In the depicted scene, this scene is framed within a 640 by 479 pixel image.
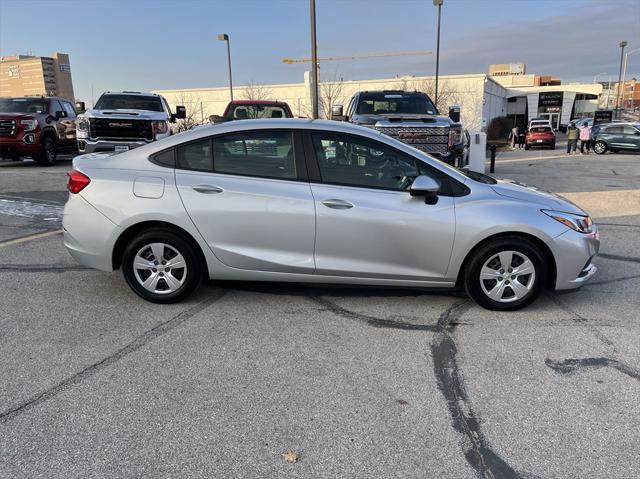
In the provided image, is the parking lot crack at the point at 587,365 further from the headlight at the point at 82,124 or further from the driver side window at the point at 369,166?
the headlight at the point at 82,124

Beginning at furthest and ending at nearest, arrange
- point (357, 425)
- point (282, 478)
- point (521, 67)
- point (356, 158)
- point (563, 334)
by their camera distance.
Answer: point (521, 67), point (356, 158), point (563, 334), point (357, 425), point (282, 478)

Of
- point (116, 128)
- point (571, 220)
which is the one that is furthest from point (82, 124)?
point (571, 220)

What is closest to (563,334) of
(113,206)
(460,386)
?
(460,386)

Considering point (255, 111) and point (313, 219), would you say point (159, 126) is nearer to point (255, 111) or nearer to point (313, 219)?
point (255, 111)

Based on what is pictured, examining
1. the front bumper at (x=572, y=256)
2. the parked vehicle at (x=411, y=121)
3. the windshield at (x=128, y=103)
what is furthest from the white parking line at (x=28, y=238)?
the windshield at (x=128, y=103)

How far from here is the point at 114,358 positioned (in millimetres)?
3721

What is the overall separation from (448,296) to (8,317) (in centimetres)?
395

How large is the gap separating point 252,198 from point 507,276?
2.31m

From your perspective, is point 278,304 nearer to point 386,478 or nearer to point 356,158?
point 356,158

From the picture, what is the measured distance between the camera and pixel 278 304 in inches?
189

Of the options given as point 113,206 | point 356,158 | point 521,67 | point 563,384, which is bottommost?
point 563,384

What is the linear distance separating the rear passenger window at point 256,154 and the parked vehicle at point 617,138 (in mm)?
27510

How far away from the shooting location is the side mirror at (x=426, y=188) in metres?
4.23

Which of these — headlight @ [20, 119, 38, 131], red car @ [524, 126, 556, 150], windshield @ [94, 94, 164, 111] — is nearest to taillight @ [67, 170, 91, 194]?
windshield @ [94, 94, 164, 111]
